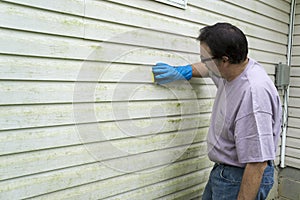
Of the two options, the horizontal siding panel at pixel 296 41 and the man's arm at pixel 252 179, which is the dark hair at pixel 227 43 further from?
the horizontal siding panel at pixel 296 41

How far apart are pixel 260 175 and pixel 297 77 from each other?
2.23 metres

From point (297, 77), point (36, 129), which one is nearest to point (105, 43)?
point (36, 129)

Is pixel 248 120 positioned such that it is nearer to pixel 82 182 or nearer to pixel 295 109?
pixel 82 182

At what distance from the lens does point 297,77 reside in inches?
133

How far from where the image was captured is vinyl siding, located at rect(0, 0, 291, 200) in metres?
1.37

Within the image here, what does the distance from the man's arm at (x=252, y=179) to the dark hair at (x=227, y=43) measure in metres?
0.60

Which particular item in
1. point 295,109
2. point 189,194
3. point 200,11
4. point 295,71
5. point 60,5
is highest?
point 200,11

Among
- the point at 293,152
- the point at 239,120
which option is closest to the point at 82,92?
the point at 239,120

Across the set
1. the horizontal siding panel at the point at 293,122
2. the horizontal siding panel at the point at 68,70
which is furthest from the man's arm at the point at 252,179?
the horizontal siding panel at the point at 293,122

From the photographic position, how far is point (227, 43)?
160 centimetres

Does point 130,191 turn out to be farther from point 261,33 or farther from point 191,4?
point 261,33

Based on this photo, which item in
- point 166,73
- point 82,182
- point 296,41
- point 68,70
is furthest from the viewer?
point 296,41

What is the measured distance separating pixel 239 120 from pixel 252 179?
13.1 inches

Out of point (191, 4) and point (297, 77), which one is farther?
point (297, 77)
